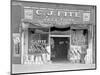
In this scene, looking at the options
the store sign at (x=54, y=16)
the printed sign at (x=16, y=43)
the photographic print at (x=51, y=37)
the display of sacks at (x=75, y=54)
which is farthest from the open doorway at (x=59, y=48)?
the printed sign at (x=16, y=43)

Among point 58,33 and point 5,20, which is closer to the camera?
point 5,20

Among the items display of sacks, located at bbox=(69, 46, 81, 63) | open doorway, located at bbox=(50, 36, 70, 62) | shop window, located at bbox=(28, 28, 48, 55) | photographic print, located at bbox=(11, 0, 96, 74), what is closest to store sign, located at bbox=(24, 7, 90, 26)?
photographic print, located at bbox=(11, 0, 96, 74)

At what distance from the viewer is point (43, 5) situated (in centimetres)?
555

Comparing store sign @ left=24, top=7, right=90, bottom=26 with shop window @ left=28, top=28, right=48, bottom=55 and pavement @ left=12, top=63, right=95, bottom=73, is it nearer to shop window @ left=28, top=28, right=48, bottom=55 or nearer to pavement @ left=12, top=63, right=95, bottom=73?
shop window @ left=28, top=28, right=48, bottom=55

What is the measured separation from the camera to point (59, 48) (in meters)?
5.73

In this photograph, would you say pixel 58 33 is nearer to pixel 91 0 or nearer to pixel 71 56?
pixel 71 56

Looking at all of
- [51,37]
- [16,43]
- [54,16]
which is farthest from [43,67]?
[54,16]

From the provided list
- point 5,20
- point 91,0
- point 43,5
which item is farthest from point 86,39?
point 5,20

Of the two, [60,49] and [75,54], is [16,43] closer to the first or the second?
[60,49]

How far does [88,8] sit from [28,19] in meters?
1.75

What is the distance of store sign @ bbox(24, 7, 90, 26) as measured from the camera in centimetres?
548

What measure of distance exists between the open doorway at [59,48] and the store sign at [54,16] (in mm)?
453

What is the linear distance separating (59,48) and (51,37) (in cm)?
39

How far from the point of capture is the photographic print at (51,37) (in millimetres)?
5371
